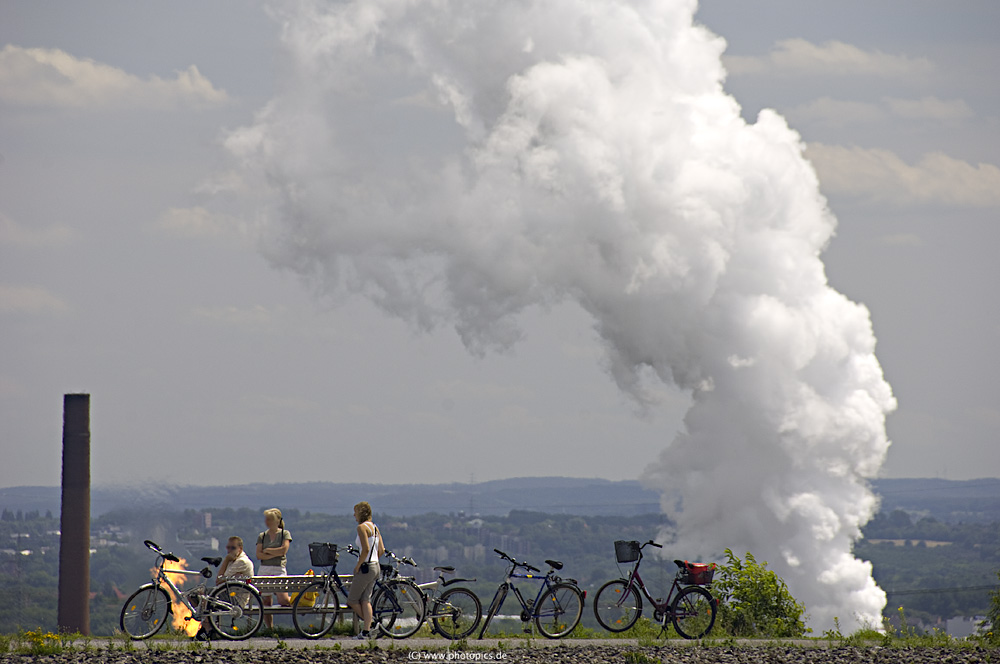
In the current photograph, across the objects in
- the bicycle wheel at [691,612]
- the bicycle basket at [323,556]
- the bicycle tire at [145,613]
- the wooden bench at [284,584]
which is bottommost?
the bicycle wheel at [691,612]

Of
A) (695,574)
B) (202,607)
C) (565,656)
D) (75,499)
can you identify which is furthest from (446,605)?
(75,499)

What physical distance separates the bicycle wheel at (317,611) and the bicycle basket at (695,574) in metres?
6.03

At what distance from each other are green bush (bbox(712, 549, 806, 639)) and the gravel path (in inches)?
56.0

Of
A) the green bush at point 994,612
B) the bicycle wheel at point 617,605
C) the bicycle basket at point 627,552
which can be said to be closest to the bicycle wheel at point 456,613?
the bicycle wheel at point 617,605

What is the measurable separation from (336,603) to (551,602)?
12.0 feet

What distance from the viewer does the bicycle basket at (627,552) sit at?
1881 cm

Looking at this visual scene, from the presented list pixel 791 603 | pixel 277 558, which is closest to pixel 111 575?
pixel 277 558

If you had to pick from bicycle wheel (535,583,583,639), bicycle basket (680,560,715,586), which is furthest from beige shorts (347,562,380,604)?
bicycle basket (680,560,715,586)

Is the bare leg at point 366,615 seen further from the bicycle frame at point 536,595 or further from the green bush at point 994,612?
the green bush at point 994,612

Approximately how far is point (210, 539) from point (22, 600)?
15823 millimetres

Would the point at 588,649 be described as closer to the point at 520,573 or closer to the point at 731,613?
the point at 520,573

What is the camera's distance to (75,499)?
37.6m

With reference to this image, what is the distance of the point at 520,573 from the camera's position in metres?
18.7

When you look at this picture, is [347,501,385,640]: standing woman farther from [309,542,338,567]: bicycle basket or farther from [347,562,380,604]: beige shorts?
[309,542,338,567]: bicycle basket
